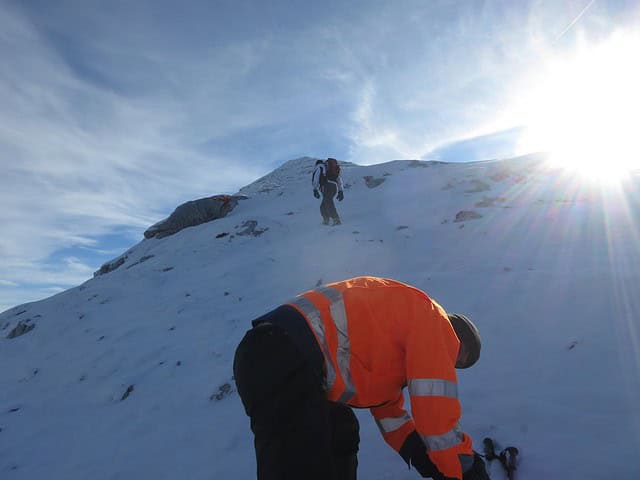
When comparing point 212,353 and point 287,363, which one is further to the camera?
point 212,353

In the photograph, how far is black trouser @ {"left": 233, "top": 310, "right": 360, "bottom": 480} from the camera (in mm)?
2023

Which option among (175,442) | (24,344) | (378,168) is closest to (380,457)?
(175,442)

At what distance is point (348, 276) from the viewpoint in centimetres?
786

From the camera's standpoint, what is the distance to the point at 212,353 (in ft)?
19.5

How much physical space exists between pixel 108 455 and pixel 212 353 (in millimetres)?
1922

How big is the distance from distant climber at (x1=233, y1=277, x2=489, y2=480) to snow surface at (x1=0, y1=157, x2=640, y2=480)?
107cm

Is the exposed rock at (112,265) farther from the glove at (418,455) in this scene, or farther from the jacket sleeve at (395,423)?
the glove at (418,455)

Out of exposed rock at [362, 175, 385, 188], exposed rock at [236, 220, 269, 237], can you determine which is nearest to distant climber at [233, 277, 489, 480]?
exposed rock at [236, 220, 269, 237]

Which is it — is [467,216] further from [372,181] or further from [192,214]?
[192,214]

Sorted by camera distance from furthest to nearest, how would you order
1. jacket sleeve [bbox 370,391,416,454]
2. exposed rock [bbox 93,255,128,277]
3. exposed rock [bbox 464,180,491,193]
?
exposed rock [bbox 93,255,128,277] → exposed rock [bbox 464,180,491,193] → jacket sleeve [bbox 370,391,416,454]

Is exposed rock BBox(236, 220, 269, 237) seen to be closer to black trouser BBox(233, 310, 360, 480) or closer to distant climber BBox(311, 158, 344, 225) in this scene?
distant climber BBox(311, 158, 344, 225)

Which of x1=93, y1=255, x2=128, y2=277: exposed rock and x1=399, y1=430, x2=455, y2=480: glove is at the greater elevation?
x1=93, y1=255, x2=128, y2=277: exposed rock

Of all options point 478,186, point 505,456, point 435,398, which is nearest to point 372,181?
point 478,186

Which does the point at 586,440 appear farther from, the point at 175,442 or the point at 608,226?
the point at 608,226
